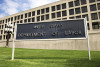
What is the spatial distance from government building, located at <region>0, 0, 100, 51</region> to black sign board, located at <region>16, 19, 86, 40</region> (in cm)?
1612

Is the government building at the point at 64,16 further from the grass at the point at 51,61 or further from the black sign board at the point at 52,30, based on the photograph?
the black sign board at the point at 52,30

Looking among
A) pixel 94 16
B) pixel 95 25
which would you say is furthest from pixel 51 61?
pixel 95 25

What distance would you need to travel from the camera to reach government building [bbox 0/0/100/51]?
25.5 meters

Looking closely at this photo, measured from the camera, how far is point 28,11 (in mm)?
63406

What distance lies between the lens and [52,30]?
9.52 m

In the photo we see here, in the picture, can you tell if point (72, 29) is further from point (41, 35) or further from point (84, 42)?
point (84, 42)

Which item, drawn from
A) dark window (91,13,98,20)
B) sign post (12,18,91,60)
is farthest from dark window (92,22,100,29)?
sign post (12,18,91,60)

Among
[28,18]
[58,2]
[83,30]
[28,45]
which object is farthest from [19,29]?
[28,18]

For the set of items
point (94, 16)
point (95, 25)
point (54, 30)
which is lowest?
point (54, 30)

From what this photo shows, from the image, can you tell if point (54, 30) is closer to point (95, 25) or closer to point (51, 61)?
point (51, 61)

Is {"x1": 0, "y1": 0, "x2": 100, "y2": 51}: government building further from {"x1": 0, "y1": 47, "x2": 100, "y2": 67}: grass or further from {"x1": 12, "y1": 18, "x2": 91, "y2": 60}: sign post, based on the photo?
{"x1": 12, "y1": 18, "x2": 91, "y2": 60}: sign post

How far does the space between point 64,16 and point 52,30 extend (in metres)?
42.8

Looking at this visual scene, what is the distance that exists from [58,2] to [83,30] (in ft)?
159

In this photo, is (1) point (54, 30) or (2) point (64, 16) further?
(2) point (64, 16)
